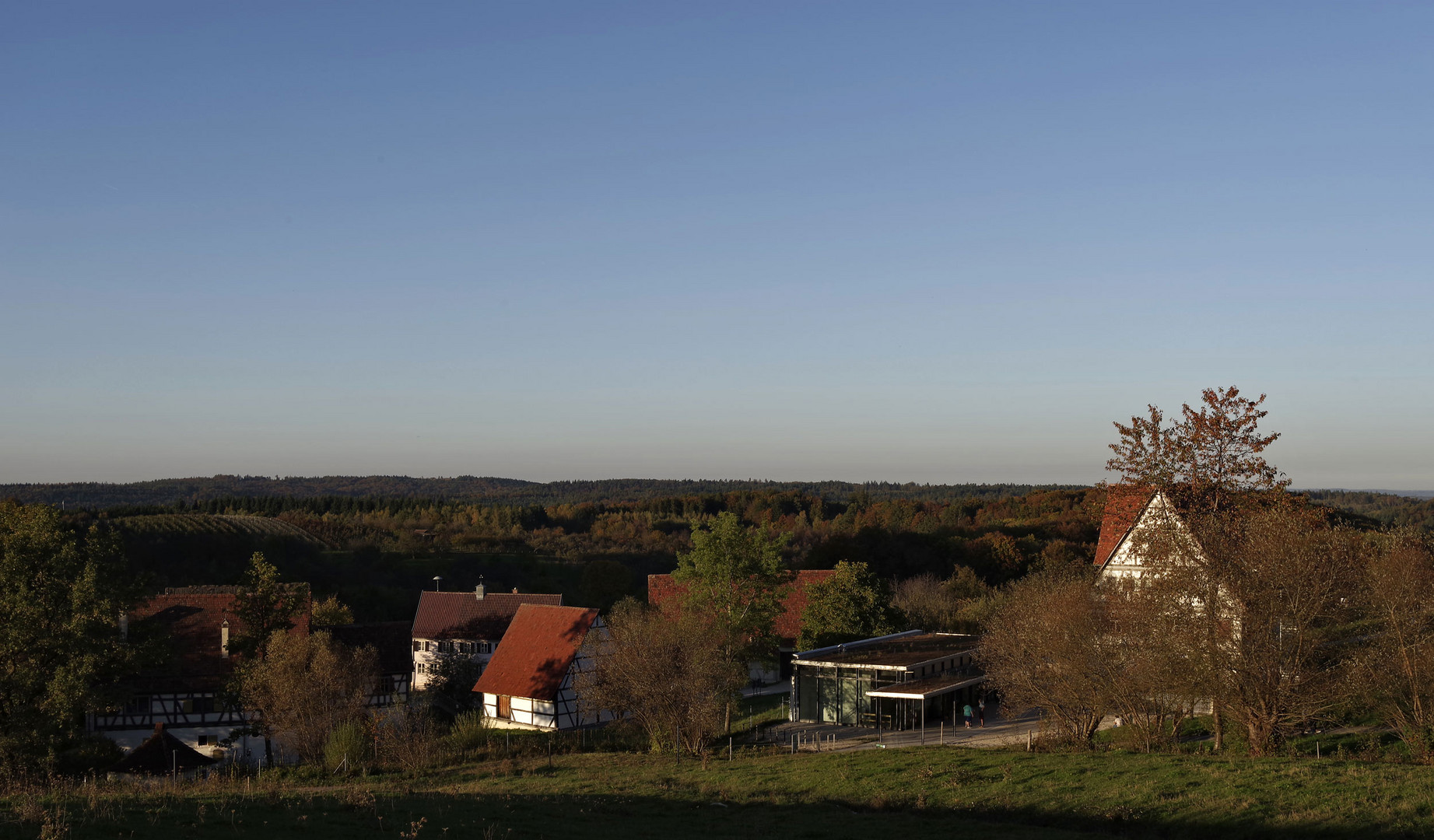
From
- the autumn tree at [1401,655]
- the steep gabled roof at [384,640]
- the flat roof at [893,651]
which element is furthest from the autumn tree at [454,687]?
the autumn tree at [1401,655]

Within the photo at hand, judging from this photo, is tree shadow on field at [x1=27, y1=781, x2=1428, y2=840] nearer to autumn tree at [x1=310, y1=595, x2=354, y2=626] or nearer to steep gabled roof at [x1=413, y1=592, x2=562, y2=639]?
steep gabled roof at [x1=413, y1=592, x2=562, y2=639]

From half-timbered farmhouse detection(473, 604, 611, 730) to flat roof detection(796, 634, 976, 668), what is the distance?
8.79 metres

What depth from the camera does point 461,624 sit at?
165 ft

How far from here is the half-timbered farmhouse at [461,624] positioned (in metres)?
48.5

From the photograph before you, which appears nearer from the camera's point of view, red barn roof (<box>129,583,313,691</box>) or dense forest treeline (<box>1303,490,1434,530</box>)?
red barn roof (<box>129,583,313,691</box>)

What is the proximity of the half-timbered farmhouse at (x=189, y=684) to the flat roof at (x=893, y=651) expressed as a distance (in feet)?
65.3

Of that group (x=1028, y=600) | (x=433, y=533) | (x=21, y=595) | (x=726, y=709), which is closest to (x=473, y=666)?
(x=726, y=709)

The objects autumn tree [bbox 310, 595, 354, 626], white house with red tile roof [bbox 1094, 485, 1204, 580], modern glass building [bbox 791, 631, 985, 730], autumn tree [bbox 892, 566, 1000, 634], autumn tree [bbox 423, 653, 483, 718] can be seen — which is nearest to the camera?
white house with red tile roof [bbox 1094, 485, 1204, 580]

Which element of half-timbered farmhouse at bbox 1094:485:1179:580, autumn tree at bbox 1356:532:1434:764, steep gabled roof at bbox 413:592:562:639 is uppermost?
half-timbered farmhouse at bbox 1094:485:1179:580

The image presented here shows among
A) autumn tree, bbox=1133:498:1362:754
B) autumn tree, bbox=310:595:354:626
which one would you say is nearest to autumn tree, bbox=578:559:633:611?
autumn tree, bbox=310:595:354:626

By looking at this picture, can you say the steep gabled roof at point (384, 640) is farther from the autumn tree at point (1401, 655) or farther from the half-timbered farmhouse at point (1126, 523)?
the autumn tree at point (1401, 655)

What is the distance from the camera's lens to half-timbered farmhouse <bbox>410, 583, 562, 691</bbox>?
4850cm

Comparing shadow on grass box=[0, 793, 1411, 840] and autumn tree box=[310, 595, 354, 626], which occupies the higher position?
shadow on grass box=[0, 793, 1411, 840]

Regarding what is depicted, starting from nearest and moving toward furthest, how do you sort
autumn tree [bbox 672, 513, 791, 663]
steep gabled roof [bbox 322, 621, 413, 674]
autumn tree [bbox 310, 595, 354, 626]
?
autumn tree [bbox 672, 513, 791, 663]
steep gabled roof [bbox 322, 621, 413, 674]
autumn tree [bbox 310, 595, 354, 626]
